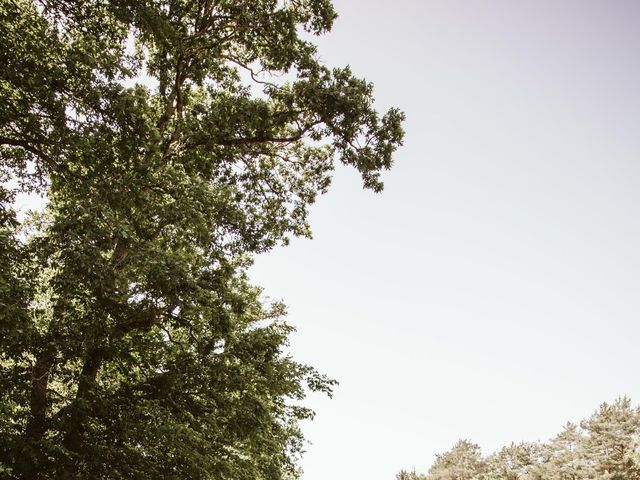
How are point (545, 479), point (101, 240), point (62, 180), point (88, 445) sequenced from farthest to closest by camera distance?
1. point (545, 479)
2. point (88, 445)
3. point (62, 180)
4. point (101, 240)

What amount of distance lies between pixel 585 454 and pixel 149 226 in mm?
49295

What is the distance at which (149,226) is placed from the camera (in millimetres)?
8391

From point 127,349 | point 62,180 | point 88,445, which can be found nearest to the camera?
point 62,180

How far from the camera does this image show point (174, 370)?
9883 millimetres

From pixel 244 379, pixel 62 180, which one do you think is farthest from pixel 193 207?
pixel 244 379

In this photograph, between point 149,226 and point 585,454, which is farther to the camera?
point 585,454

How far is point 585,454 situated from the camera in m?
41.4

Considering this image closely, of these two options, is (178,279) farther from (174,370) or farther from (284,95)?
(284,95)

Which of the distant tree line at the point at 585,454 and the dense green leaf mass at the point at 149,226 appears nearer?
the dense green leaf mass at the point at 149,226

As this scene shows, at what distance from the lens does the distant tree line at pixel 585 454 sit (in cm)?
3809

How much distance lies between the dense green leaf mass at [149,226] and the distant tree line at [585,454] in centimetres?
4034

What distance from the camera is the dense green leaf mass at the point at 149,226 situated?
287 inches

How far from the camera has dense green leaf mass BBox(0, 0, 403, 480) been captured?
7293 millimetres

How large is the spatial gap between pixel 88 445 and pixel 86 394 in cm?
106
